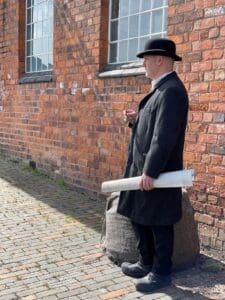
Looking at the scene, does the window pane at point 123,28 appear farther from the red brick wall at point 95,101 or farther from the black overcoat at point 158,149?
the black overcoat at point 158,149

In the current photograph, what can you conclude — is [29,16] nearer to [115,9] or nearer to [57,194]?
[115,9]

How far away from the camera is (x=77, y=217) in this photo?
586 centimetres

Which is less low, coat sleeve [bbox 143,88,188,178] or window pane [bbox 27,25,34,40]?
window pane [bbox 27,25,34,40]

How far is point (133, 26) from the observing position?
6301mm

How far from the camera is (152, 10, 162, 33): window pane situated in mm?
5742

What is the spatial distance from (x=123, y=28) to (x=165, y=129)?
3.39m

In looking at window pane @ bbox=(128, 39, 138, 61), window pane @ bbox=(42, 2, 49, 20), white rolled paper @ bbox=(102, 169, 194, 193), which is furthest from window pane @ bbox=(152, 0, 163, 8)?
window pane @ bbox=(42, 2, 49, 20)

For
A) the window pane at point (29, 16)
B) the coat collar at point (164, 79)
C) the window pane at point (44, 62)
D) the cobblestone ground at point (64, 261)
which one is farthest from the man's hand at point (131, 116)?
the window pane at point (29, 16)

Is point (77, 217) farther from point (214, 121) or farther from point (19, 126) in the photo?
point (19, 126)

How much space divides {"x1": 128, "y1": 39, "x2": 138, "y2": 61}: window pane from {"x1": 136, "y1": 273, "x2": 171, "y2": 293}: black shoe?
3.36m

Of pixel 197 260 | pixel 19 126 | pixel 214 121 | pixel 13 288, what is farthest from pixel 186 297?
pixel 19 126

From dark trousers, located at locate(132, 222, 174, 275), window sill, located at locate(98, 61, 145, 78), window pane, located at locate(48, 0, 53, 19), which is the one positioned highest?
window pane, located at locate(48, 0, 53, 19)

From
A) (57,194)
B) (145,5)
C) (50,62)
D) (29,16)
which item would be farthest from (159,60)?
Result: (29,16)

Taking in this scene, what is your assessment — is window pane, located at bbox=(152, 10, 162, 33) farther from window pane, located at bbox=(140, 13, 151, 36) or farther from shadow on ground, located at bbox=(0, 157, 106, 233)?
shadow on ground, located at bbox=(0, 157, 106, 233)
